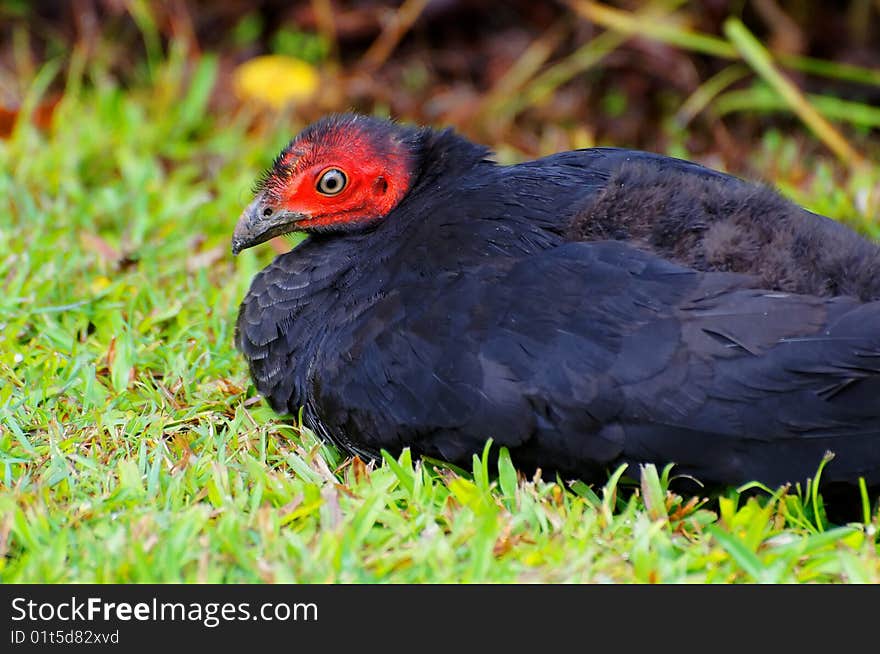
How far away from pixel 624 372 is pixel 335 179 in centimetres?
132

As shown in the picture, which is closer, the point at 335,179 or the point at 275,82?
the point at 335,179

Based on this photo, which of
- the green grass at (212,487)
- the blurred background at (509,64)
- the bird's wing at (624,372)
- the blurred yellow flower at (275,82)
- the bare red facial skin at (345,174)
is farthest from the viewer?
the blurred yellow flower at (275,82)

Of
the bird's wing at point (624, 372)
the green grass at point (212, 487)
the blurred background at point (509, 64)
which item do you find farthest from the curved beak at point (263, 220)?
the blurred background at point (509, 64)

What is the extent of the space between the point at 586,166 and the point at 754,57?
247 cm

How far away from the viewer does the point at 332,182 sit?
3959 mm

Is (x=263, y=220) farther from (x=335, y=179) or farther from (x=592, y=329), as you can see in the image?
(x=592, y=329)

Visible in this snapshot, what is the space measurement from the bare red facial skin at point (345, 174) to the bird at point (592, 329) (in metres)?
0.13

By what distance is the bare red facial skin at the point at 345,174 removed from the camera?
156 inches

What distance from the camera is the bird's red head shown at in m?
3.95

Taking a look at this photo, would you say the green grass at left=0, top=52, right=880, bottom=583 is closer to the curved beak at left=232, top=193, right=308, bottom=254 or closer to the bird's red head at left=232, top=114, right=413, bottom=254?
the curved beak at left=232, top=193, right=308, bottom=254

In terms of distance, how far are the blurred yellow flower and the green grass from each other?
5.10 feet

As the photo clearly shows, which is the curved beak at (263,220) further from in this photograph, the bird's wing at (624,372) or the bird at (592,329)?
the bird's wing at (624,372)

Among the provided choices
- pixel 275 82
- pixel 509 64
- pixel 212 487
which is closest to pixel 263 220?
pixel 212 487
